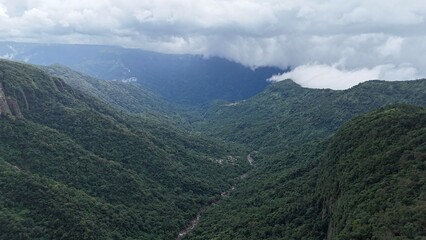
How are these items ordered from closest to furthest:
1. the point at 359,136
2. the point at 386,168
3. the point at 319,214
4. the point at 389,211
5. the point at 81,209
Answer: the point at 389,211
the point at 386,168
the point at 319,214
the point at 359,136
the point at 81,209

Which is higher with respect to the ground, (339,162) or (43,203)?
(339,162)

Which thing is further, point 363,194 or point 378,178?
point 378,178

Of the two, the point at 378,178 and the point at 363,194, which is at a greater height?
the point at 378,178

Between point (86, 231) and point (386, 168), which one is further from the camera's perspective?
point (86, 231)

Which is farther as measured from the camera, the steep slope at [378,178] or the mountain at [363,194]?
the mountain at [363,194]

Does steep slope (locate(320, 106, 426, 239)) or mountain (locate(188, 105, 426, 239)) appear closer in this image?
steep slope (locate(320, 106, 426, 239))

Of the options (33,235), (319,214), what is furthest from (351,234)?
(33,235)

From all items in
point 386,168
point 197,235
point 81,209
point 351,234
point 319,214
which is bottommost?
point 197,235

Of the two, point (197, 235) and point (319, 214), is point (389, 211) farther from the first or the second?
point (197, 235)
